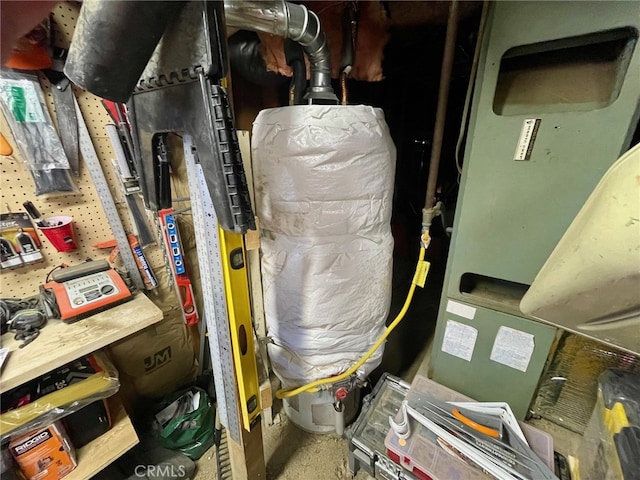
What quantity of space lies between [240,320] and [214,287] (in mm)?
111

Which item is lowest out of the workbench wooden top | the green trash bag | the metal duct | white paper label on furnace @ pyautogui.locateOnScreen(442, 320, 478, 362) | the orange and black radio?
the green trash bag

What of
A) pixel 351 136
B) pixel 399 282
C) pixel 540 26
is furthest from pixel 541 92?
pixel 399 282

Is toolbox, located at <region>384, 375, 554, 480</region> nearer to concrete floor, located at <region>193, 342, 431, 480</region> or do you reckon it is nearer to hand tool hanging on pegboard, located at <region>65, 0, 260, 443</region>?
concrete floor, located at <region>193, 342, 431, 480</region>

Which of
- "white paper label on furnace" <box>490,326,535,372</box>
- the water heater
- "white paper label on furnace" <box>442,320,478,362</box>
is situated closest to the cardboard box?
the water heater

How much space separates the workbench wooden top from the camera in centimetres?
66

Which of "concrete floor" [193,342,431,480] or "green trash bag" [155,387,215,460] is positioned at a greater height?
"green trash bag" [155,387,215,460]

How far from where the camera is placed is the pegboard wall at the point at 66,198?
0.80 m

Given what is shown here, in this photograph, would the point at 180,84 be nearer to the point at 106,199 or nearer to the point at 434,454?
the point at 106,199

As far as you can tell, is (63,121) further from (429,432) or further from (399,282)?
(399,282)

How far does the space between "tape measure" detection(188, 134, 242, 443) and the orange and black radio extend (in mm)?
386

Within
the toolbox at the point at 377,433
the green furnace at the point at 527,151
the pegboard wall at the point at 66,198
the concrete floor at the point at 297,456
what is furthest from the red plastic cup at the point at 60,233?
the green furnace at the point at 527,151

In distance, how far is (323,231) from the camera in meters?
0.82

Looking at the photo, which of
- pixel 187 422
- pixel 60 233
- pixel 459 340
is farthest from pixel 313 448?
pixel 60 233

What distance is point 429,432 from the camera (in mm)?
873
